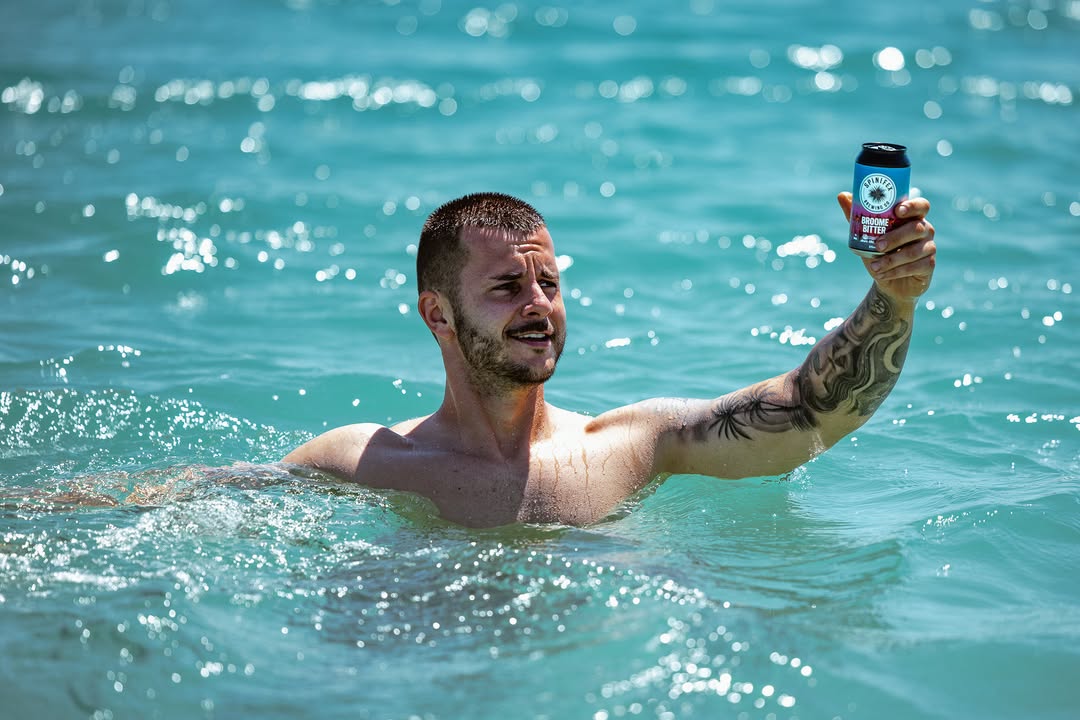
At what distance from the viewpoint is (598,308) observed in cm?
798

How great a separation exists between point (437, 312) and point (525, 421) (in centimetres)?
53

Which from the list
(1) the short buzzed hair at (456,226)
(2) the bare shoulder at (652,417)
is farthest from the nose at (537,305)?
(2) the bare shoulder at (652,417)

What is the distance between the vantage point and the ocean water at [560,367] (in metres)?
3.84

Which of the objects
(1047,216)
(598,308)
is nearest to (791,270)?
(598,308)

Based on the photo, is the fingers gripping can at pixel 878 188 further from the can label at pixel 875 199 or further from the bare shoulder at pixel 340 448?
the bare shoulder at pixel 340 448

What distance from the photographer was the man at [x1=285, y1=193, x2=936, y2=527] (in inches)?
175

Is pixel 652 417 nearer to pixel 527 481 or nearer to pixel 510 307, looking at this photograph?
pixel 527 481

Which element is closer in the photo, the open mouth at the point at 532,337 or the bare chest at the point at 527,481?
the open mouth at the point at 532,337

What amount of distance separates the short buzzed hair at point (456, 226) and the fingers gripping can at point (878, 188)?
1251 millimetres

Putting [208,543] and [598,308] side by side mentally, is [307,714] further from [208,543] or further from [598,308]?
[598,308]

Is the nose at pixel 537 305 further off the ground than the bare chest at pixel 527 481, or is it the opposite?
the nose at pixel 537 305

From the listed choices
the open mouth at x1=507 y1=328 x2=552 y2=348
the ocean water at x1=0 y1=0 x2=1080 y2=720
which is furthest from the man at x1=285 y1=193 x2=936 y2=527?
the ocean water at x1=0 y1=0 x2=1080 y2=720

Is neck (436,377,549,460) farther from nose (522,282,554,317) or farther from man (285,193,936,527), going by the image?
nose (522,282,554,317)

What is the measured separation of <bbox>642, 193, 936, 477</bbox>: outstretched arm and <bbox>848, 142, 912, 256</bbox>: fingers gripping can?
0.14 ft
